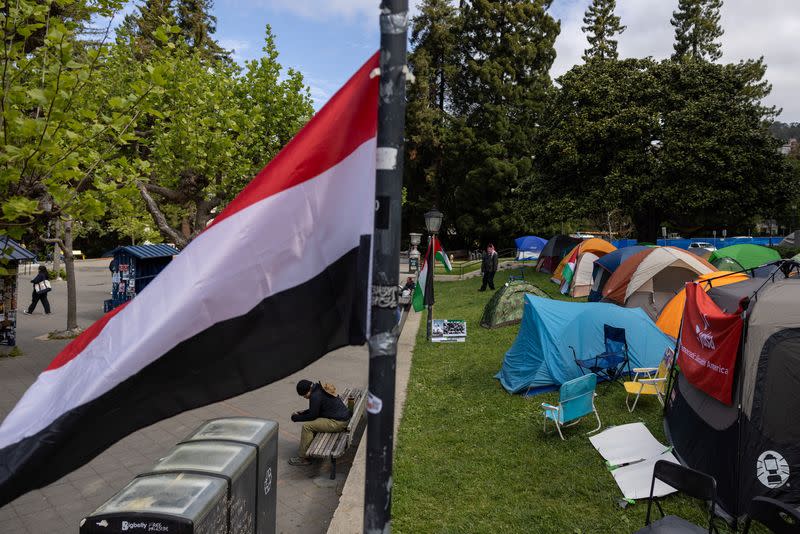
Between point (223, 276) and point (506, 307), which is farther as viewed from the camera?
point (506, 307)

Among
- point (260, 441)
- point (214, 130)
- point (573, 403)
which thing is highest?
point (214, 130)

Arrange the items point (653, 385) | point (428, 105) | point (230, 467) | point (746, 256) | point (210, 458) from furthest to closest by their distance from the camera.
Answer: point (428, 105), point (746, 256), point (653, 385), point (210, 458), point (230, 467)

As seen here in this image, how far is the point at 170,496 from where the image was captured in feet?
11.7

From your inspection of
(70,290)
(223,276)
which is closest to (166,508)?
(223,276)

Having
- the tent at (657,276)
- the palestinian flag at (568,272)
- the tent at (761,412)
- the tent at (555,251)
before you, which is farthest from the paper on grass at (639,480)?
the tent at (555,251)

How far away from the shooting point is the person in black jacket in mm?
7375

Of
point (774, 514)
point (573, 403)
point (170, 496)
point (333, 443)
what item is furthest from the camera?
point (573, 403)

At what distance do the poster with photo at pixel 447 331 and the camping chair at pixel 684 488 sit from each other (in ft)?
30.9

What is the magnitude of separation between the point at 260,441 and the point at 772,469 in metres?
4.87

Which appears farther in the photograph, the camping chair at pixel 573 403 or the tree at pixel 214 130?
the tree at pixel 214 130

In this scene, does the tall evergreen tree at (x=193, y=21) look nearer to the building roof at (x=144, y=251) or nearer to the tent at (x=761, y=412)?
the building roof at (x=144, y=251)

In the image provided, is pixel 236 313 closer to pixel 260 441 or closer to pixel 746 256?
pixel 260 441

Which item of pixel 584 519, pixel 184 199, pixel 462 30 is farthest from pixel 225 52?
pixel 584 519

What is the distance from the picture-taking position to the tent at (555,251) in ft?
94.1
